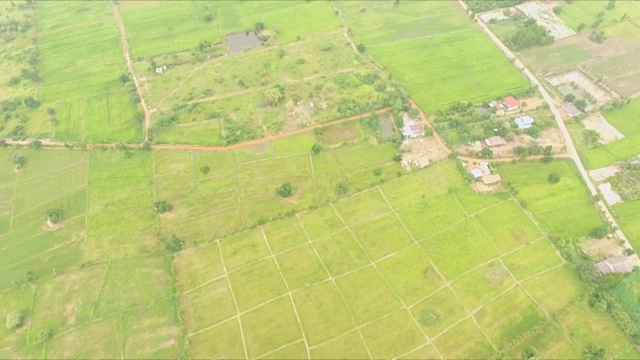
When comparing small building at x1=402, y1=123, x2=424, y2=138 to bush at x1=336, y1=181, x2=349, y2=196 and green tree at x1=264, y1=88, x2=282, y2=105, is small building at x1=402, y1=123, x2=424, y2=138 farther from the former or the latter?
green tree at x1=264, y1=88, x2=282, y2=105

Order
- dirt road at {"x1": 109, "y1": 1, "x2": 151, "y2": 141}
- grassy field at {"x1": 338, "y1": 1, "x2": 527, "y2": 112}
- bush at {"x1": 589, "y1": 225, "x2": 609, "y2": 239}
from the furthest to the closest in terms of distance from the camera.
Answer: grassy field at {"x1": 338, "y1": 1, "x2": 527, "y2": 112} < dirt road at {"x1": 109, "y1": 1, "x2": 151, "y2": 141} < bush at {"x1": 589, "y1": 225, "x2": 609, "y2": 239}

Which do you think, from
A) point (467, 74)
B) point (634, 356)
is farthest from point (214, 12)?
point (634, 356)

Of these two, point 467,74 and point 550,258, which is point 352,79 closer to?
point 467,74

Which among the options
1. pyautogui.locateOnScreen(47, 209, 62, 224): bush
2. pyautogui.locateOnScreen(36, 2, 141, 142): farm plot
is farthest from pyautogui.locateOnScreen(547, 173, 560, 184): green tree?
pyautogui.locateOnScreen(47, 209, 62, 224): bush

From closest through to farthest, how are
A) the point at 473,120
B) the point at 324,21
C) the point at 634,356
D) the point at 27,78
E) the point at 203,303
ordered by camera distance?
the point at 634,356 → the point at 203,303 → the point at 473,120 → the point at 27,78 → the point at 324,21

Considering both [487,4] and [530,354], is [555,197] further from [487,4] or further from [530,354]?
[487,4]

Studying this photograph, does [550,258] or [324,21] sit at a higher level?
[324,21]

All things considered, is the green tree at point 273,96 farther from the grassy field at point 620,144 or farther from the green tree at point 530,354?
the green tree at point 530,354
